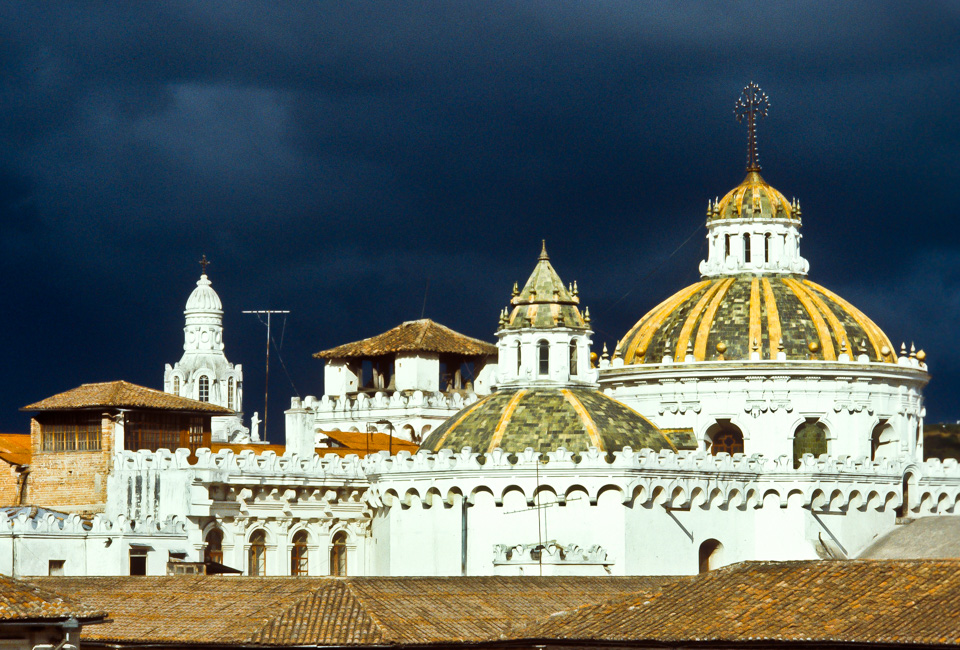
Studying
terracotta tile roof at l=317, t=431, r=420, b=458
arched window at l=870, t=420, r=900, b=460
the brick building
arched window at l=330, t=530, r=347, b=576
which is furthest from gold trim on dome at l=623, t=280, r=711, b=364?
the brick building

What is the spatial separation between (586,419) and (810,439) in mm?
12258

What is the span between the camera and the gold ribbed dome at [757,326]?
8631 centimetres

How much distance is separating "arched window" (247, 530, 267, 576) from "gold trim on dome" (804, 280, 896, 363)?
1014 inches

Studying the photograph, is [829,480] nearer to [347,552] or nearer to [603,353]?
[603,353]

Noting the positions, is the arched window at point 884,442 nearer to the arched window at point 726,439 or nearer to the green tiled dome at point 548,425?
the arched window at point 726,439

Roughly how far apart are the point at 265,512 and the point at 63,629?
3736 cm

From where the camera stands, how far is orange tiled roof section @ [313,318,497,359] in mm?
103750

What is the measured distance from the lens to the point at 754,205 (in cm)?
9181

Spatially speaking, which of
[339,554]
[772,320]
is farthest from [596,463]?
[772,320]

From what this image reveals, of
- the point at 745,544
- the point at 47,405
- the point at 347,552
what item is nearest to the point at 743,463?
the point at 745,544

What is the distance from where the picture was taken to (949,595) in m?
45.8

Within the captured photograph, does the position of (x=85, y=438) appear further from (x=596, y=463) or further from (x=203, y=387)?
(x=203, y=387)

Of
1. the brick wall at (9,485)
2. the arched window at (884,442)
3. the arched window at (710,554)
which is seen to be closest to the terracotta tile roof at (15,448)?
the brick wall at (9,485)

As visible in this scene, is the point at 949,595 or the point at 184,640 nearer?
the point at 949,595
